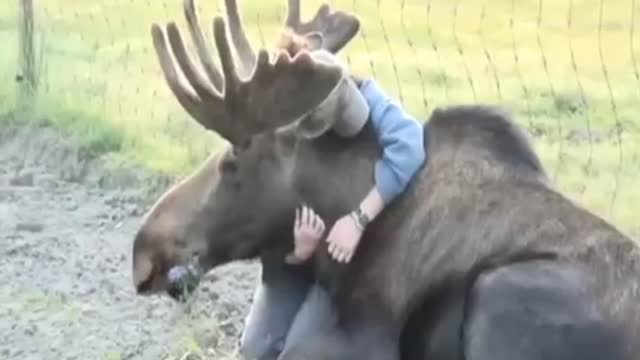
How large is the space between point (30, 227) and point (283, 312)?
337 centimetres

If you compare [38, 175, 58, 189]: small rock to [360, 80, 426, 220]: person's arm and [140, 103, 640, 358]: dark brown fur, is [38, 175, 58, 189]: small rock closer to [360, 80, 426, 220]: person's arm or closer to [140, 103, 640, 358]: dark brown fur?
[140, 103, 640, 358]: dark brown fur

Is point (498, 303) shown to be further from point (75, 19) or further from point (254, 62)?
point (75, 19)

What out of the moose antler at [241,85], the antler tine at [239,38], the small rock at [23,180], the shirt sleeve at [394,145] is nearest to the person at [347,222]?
the shirt sleeve at [394,145]

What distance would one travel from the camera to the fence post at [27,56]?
39.9ft

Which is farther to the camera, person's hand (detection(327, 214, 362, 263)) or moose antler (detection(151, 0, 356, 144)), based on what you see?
person's hand (detection(327, 214, 362, 263))

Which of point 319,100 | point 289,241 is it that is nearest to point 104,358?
point 289,241

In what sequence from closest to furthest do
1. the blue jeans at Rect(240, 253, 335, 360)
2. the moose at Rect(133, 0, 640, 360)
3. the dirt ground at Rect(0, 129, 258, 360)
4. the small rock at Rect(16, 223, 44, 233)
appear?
1. the moose at Rect(133, 0, 640, 360)
2. the blue jeans at Rect(240, 253, 335, 360)
3. the dirt ground at Rect(0, 129, 258, 360)
4. the small rock at Rect(16, 223, 44, 233)

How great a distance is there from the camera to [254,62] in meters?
6.40

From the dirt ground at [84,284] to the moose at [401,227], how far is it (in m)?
1.27

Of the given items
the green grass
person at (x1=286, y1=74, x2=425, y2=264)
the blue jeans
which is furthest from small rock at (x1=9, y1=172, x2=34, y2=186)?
person at (x1=286, y1=74, x2=425, y2=264)

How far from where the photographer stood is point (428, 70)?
12.8m

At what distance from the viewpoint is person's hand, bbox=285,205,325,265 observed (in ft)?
20.4

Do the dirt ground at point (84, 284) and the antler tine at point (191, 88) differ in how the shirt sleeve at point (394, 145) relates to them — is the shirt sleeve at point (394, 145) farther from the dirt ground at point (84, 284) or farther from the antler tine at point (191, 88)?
the dirt ground at point (84, 284)

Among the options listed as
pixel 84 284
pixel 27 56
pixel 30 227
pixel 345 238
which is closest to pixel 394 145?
pixel 345 238
